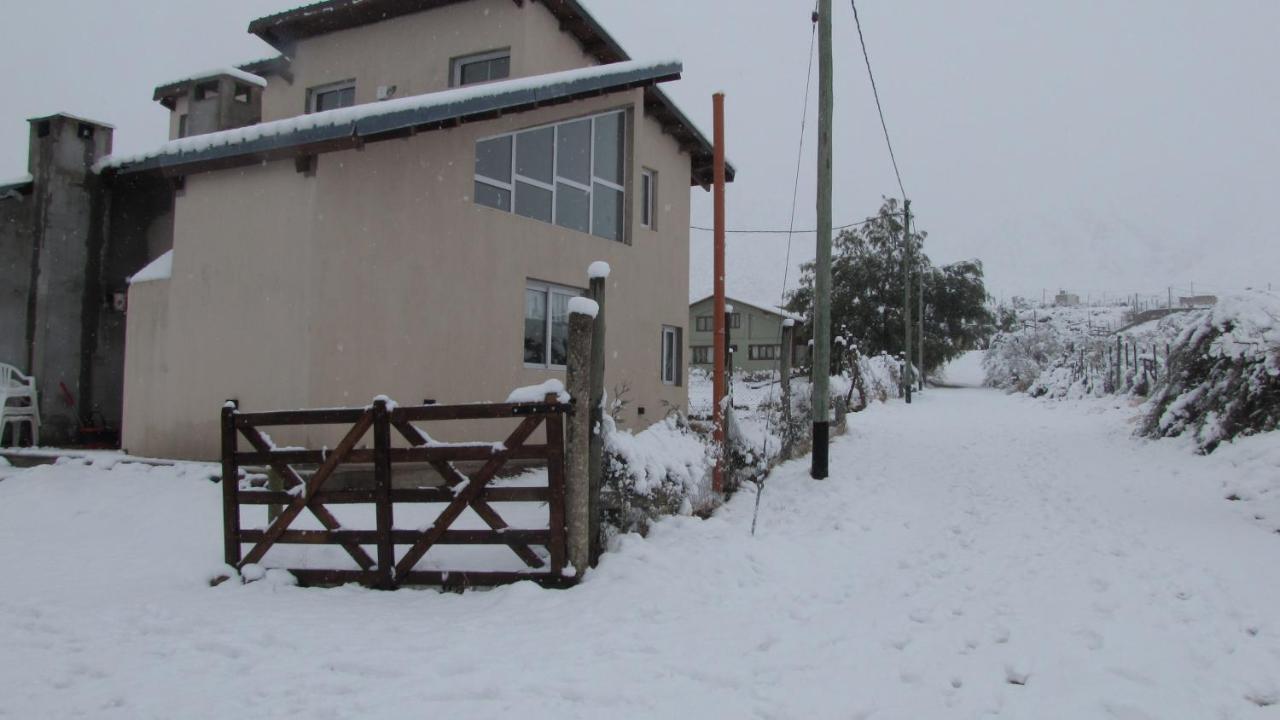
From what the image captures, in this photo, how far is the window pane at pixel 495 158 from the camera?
1070cm

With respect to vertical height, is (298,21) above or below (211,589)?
above

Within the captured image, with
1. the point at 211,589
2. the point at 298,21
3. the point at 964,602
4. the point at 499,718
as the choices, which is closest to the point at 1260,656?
the point at 964,602

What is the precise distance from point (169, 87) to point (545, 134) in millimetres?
8112

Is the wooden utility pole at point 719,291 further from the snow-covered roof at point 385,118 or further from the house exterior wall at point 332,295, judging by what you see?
the house exterior wall at point 332,295

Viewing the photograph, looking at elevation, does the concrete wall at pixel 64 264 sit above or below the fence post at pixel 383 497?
above

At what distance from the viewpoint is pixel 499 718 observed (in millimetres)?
3402

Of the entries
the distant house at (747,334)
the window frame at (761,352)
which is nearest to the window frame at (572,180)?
the distant house at (747,334)

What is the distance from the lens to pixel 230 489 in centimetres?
577

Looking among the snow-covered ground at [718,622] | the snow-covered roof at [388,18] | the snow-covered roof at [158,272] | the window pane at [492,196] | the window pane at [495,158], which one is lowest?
the snow-covered ground at [718,622]

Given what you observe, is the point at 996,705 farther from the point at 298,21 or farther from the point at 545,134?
the point at 298,21

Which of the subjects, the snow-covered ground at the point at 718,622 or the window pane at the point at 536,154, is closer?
the snow-covered ground at the point at 718,622

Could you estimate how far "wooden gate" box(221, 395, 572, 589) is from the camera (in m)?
5.35

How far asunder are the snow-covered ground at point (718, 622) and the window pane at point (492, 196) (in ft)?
16.3

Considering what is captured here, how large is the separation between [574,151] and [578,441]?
26.8 feet
